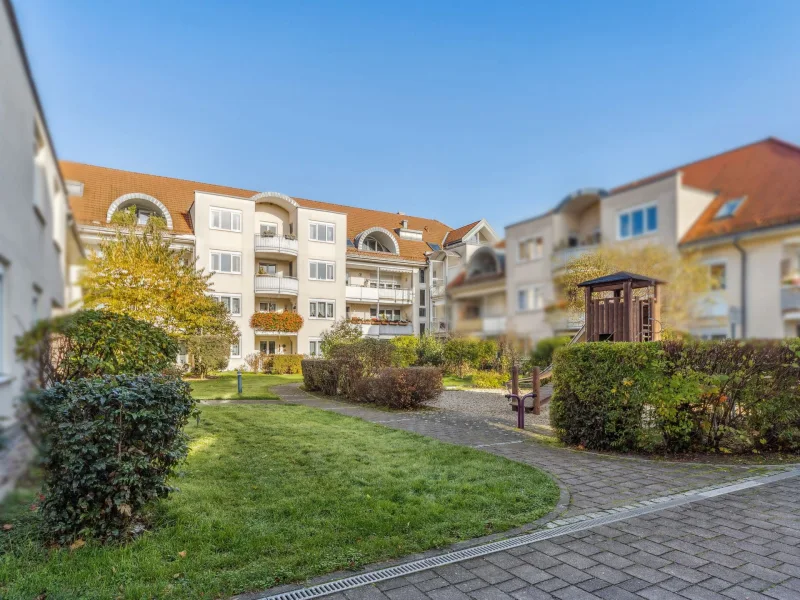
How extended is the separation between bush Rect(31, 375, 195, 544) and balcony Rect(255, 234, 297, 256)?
219cm

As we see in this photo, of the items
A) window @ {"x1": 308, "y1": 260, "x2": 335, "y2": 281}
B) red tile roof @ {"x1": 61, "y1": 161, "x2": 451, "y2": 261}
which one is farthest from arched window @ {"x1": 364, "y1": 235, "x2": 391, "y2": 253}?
red tile roof @ {"x1": 61, "y1": 161, "x2": 451, "y2": 261}

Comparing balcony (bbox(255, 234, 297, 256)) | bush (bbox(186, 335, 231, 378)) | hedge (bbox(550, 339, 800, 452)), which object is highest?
balcony (bbox(255, 234, 297, 256))

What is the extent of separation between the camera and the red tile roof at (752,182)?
1190 millimetres

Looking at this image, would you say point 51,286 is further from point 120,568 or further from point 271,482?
point 271,482

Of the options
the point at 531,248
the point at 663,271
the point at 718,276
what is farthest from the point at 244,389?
the point at 718,276

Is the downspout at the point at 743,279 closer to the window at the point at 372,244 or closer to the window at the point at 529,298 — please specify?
the window at the point at 529,298

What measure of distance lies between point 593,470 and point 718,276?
7409mm

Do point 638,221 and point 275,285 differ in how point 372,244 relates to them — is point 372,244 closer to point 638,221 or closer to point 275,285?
point 275,285

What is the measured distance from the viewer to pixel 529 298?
1.85 meters

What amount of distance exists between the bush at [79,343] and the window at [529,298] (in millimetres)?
1213

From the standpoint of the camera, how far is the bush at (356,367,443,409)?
50.6ft

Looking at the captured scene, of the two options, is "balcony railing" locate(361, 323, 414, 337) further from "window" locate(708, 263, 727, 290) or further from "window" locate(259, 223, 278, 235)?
"window" locate(708, 263, 727, 290)

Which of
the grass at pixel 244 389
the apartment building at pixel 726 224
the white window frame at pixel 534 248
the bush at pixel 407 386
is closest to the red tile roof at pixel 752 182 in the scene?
the apartment building at pixel 726 224

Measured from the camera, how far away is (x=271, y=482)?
7.18 meters
